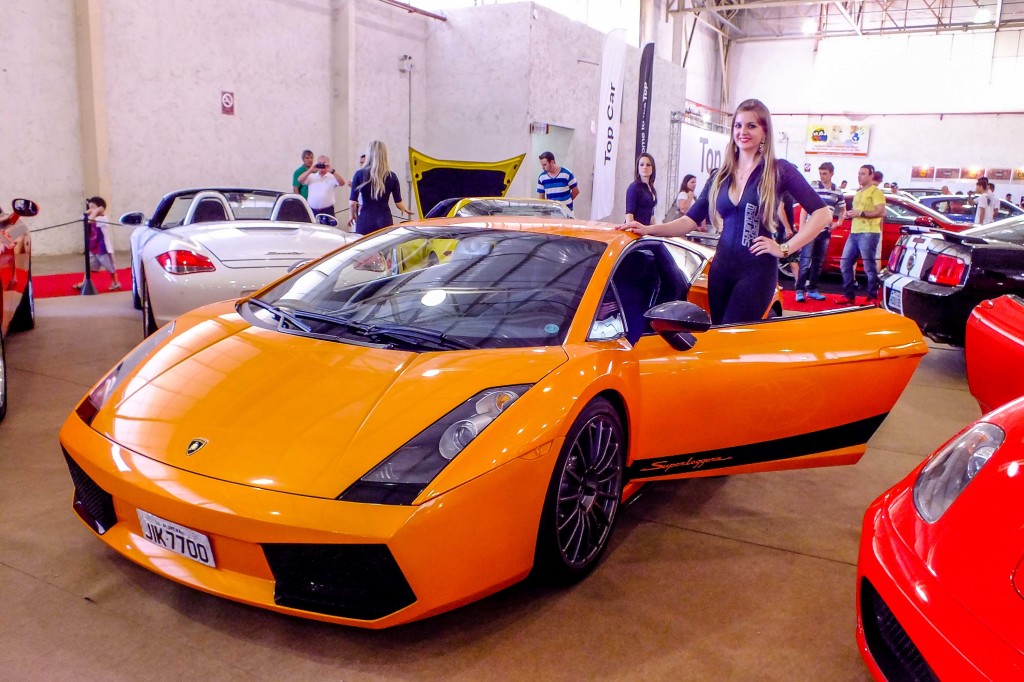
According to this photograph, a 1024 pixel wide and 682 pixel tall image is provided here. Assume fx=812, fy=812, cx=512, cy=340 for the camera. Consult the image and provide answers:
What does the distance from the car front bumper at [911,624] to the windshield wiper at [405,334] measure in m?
1.24

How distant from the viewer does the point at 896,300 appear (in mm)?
5844

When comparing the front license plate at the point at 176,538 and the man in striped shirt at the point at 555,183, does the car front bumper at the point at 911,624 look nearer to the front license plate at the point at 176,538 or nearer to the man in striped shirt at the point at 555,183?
the front license plate at the point at 176,538

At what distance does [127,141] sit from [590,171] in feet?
28.7

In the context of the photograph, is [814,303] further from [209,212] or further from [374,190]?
[209,212]

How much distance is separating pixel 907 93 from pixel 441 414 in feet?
93.0

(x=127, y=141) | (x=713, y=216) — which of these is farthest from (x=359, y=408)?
(x=127, y=141)

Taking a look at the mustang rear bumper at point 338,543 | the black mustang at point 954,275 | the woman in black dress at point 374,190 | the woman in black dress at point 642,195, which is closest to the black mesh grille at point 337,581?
the mustang rear bumper at point 338,543

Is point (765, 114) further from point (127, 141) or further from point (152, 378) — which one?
point (127, 141)

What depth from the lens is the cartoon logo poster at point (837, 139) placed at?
87.7ft

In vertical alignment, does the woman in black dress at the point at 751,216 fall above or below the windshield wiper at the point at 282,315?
above

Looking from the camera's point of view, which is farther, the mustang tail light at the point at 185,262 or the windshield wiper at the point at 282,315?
the mustang tail light at the point at 185,262

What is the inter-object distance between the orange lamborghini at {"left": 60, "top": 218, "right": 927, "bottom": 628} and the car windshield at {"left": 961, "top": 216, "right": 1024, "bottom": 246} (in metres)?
3.27

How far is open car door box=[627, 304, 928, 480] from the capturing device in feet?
9.02

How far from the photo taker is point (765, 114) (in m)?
3.38
